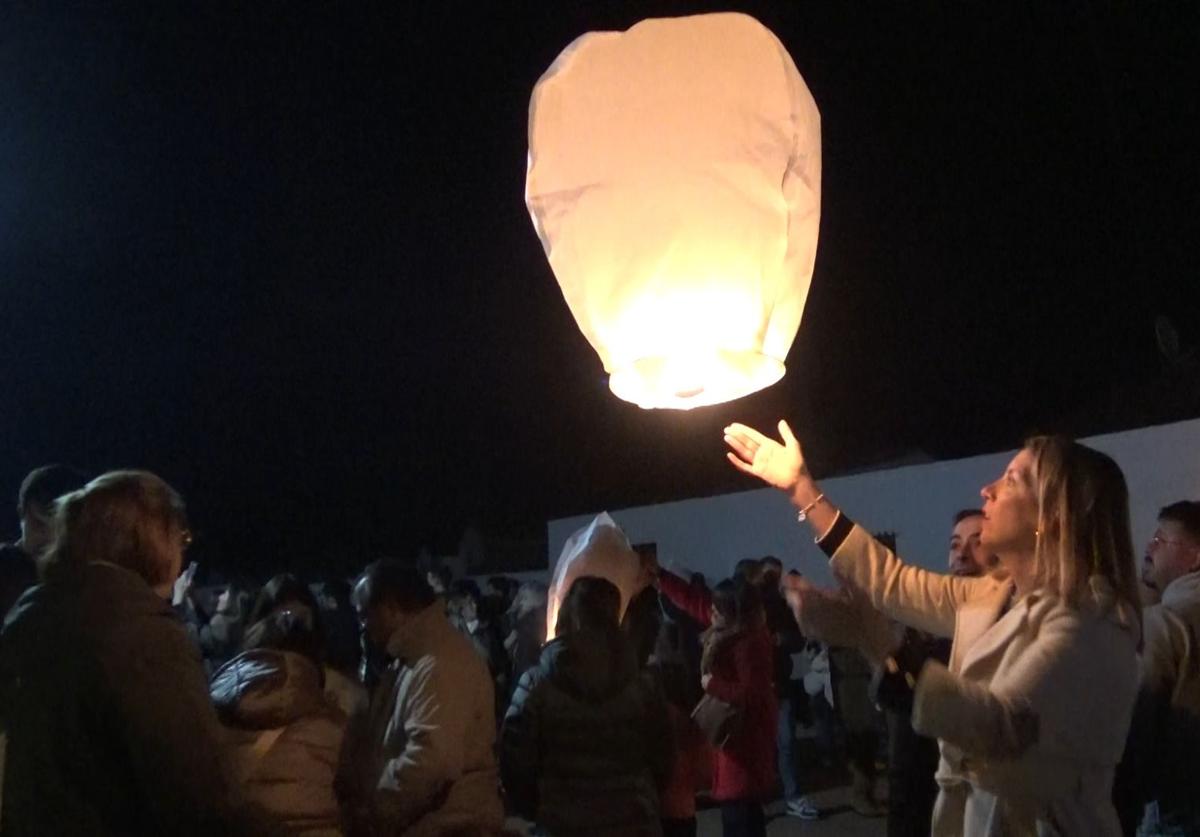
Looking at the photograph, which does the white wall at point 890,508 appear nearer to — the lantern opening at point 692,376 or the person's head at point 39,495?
the lantern opening at point 692,376

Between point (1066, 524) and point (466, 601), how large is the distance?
23.0 ft

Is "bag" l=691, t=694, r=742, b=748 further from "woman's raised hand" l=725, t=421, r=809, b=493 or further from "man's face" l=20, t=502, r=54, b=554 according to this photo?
"man's face" l=20, t=502, r=54, b=554

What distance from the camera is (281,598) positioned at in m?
3.84

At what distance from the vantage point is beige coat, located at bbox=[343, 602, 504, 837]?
288 cm

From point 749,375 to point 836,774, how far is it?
691cm

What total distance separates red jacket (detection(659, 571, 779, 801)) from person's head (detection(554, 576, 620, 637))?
199 cm

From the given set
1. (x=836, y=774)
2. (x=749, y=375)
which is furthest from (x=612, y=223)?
(x=836, y=774)

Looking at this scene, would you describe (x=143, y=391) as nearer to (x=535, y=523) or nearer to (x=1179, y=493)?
(x=535, y=523)

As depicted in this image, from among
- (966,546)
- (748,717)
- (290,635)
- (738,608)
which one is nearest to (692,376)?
(290,635)

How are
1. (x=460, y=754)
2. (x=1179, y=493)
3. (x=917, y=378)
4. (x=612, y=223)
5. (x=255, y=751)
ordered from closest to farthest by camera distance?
(x=612, y=223) → (x=255, y=751) → (x=460, y=754) → (x=1179, y=493) → (x=917, y=378)

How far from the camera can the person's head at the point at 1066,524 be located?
6.82 ft

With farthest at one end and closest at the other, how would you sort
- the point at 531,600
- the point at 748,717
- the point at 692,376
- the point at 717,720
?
the point at 531,600 < the point at 748,717 < the point at 717,720 < the point at 692,376

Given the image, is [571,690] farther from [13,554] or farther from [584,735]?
[13,554]

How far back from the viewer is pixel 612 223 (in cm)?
178
